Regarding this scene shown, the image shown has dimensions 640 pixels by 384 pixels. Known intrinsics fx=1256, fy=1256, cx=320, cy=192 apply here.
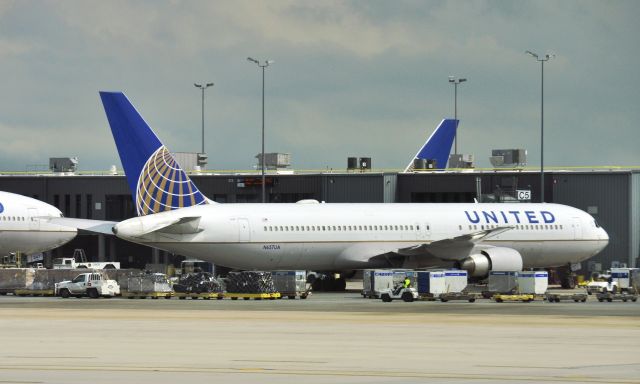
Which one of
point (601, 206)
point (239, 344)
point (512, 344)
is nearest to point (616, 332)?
point (512, 344)

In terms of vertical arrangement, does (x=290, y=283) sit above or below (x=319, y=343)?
above

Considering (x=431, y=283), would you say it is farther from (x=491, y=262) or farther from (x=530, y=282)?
(x=491, y=262)

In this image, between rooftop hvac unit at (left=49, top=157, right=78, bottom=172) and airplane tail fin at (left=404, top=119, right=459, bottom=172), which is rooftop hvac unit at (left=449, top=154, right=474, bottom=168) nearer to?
airplane tail fin at (left=404, top=119, right=459, bottom=172)

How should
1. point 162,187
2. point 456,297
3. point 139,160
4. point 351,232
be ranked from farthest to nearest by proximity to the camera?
point 351,232, point 139,160, point 162,187, point 456,297

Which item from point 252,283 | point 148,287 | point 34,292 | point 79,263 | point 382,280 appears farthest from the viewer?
point 79,263

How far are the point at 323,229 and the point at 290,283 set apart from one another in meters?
7.13

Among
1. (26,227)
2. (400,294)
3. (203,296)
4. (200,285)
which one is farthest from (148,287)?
(26,227)

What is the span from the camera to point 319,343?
111ft

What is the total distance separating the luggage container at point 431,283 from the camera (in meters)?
59.0

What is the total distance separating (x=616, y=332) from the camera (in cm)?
3825

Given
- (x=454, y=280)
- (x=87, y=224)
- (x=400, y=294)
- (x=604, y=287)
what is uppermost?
(x=87, y=224)

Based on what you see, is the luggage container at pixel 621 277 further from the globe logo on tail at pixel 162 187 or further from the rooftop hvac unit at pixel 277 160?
the rooftop hvac unit at pixel 277 160

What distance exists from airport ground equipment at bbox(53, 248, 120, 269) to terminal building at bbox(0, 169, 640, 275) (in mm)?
2069

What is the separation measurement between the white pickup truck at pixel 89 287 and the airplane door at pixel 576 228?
91.6ft
